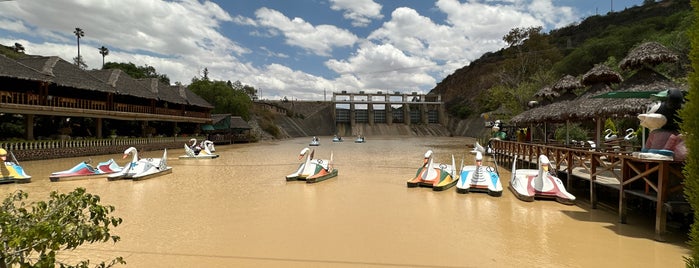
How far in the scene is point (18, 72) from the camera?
1975 centimetres

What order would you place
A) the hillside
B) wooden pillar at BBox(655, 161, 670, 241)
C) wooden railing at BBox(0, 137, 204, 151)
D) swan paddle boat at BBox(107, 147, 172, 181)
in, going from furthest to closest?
the hillside → wooden railing at BBox(0, 137, 204, 151) → swan paddle boat at BBox(107, 147, 172, 181) → wooden pillar at BBox(655, 161, 670, 241)

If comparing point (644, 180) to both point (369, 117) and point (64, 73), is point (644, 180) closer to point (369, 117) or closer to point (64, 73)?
point (64, 73)

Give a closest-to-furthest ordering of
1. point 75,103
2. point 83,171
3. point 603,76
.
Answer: point 603,76 → point 83,171 → point 75,103

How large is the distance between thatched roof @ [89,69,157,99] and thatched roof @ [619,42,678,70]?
101 ft

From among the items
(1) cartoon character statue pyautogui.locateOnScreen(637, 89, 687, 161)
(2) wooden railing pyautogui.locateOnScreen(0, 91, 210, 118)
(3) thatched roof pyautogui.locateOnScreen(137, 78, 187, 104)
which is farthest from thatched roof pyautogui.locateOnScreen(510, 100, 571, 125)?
(3) thatched roof pyautogui.locateOnScreen(137, 78, 187, 104)

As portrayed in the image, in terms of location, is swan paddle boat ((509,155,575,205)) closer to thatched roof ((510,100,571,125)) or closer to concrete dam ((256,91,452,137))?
thatched roof ((510,100,571,125))

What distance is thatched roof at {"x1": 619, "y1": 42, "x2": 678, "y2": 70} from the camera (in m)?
10.2

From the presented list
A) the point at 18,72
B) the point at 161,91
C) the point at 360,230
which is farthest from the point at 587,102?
the point at 161,91

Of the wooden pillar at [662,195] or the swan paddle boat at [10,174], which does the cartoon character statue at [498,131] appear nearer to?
the wooden pillar at [662,195]

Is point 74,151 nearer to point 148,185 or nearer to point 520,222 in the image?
point 148,185

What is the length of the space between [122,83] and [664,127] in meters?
33.6

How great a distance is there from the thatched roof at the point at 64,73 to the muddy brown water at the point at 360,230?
1330 cm

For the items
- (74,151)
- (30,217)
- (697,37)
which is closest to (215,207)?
(30,217)

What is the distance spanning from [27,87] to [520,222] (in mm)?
28771
